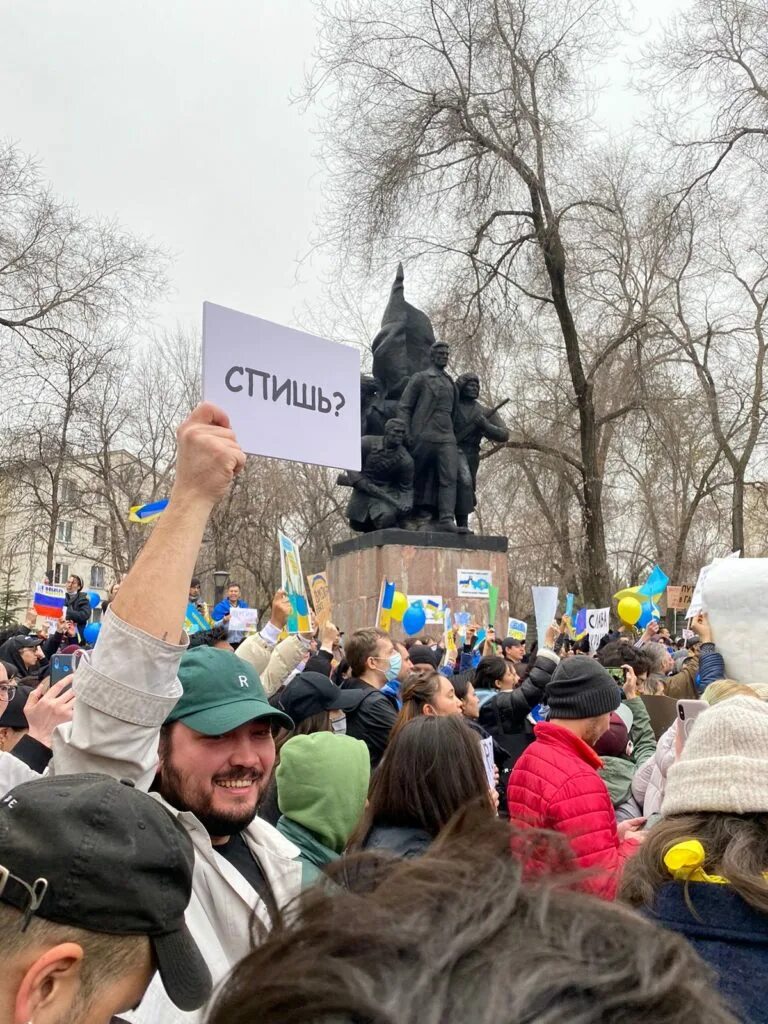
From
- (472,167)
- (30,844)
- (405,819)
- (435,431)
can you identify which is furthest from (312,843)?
(472,167)

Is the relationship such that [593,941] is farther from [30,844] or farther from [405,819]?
[405,819]

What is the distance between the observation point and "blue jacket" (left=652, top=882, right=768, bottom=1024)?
144cm

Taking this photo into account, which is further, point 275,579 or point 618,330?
point 275,579

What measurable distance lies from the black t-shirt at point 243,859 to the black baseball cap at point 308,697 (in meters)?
1.61

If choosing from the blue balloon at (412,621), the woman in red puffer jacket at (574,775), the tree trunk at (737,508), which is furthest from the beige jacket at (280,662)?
the tree trunk at (737,508)

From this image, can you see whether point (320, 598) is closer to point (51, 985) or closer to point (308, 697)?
point (308, 697)

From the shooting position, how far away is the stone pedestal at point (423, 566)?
14.0m

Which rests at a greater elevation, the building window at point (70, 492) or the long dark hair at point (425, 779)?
the building window at point (70, 492)

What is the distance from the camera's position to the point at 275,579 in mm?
38594

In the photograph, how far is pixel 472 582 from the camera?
46.4 feet

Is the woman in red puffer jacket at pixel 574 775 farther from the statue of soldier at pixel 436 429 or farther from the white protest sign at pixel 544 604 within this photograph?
the statue of soldier at pixel 436 429

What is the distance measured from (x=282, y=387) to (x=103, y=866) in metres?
2.97

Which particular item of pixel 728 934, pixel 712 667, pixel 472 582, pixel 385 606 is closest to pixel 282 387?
pixel 712 667

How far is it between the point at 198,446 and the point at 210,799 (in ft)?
2.52
